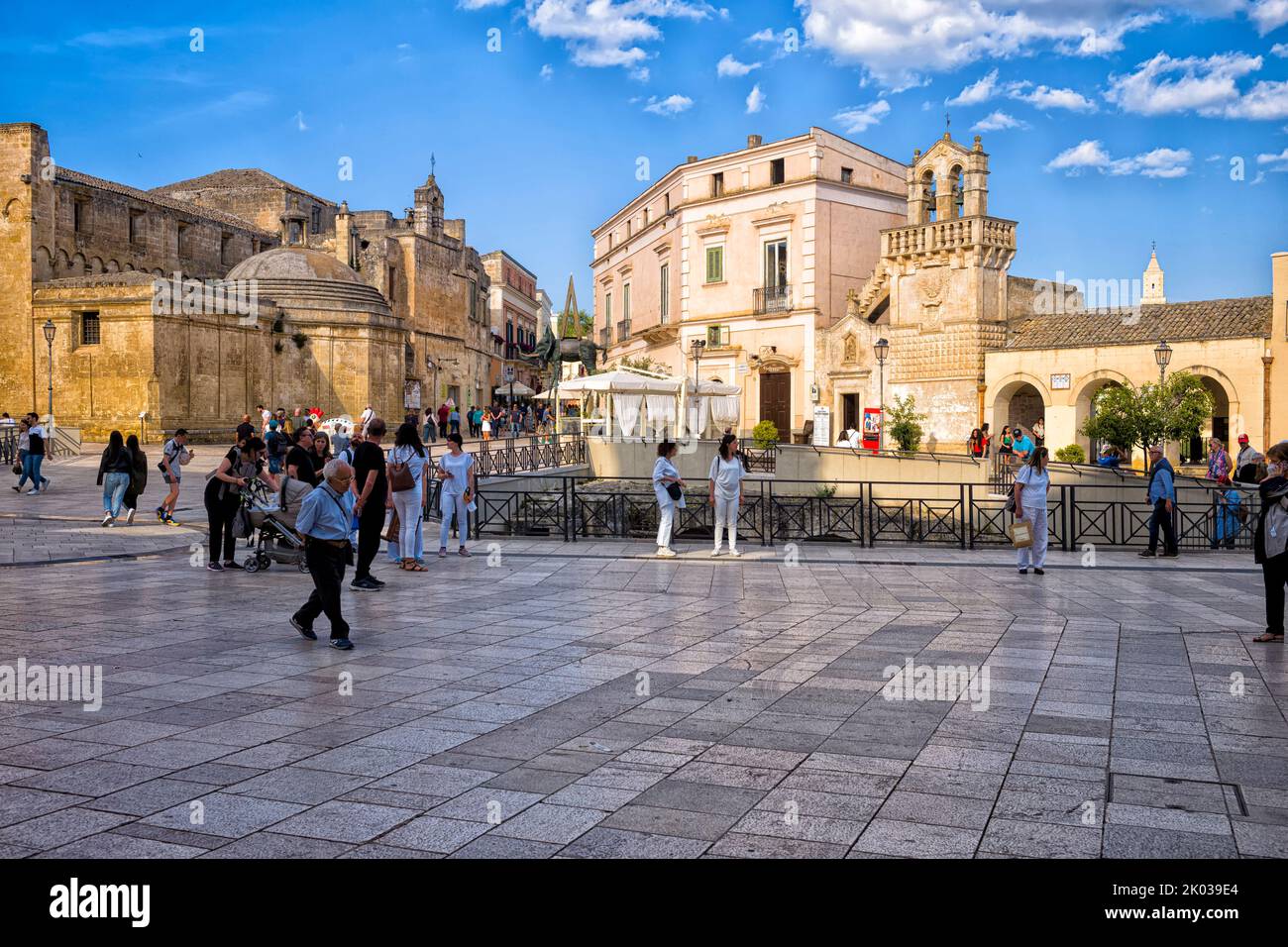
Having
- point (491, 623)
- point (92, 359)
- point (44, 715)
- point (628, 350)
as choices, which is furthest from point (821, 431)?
point (44, 715)

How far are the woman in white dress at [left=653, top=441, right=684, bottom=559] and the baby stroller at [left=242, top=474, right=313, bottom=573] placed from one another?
169 inches

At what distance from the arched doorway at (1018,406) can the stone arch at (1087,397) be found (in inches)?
54.4

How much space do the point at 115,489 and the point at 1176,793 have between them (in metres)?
14.7

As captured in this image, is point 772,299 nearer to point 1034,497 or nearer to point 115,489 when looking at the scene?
point 115,489

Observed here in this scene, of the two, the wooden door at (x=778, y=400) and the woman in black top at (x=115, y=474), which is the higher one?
the wooden door at (x=778, y=400)

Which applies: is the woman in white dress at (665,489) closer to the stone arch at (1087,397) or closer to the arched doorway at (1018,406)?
the stone arch at (1087,397)

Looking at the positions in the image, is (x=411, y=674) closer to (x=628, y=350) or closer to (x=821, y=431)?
(x=821, y=431)

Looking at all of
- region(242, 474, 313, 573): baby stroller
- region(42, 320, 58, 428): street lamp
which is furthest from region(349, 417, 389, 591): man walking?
region(42, 320, 58, 428): street lamp

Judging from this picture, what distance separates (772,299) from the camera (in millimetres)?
36656

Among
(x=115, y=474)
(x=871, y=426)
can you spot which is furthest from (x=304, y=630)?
(x=871, y=426)

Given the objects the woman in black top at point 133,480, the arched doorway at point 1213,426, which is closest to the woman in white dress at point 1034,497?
the woman in black top at point 133,480

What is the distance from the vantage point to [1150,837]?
12.5 feet

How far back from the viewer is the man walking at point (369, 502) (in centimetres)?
1004
